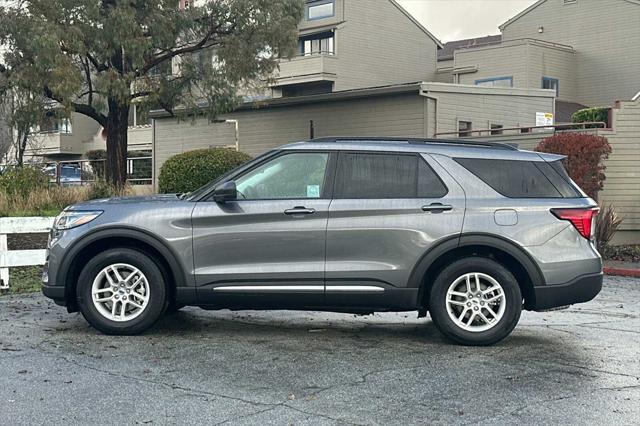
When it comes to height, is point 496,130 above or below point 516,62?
below

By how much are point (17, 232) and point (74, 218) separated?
3530 mm

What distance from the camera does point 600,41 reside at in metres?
33.8

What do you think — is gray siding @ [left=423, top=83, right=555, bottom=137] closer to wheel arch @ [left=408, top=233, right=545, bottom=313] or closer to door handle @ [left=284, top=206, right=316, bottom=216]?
wheel arch @ [left=408, top=233, right=545, bottom=313]

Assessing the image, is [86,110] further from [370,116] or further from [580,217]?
[580,217]

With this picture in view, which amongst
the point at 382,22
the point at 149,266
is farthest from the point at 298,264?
the point at 382,22

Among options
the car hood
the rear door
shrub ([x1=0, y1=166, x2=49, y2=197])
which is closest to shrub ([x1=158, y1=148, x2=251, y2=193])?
shrub ([x1=0, y1=166, x2=49, y2=197])

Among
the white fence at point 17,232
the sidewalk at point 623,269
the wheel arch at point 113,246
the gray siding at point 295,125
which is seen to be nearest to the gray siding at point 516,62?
the gray siding at point 295,125

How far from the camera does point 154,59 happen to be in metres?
21.2

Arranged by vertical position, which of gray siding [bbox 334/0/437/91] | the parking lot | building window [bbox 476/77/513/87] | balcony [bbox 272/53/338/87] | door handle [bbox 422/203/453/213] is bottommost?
the parking lot

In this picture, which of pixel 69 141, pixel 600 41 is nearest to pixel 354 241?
pixel 600 41

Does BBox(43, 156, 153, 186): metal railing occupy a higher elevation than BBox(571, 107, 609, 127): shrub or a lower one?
lower

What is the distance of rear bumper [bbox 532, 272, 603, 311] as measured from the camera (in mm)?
6645

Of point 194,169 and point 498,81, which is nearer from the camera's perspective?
point 194,169

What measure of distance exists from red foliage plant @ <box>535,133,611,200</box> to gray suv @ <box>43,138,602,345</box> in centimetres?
807
